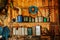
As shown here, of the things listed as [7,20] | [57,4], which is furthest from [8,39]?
[57,4]

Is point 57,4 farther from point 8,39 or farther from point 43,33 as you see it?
point 8,39

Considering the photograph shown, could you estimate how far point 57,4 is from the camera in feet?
14.7

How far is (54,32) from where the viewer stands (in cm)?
443

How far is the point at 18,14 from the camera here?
4465mm

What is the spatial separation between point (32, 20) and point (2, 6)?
797 mm

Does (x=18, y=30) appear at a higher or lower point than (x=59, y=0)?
lower

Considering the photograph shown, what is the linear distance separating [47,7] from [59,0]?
336 millimetres

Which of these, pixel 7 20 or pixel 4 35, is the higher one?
pixel 7 20

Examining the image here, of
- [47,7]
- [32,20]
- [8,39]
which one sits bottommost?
[8,39]

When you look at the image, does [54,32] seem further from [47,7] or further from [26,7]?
[26,7]

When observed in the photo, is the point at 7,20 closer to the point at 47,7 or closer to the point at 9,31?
the point at 9,31

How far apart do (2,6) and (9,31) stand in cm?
62

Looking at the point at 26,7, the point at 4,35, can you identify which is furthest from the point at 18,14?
the point at 4,35

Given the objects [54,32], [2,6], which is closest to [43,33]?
[54,32]
